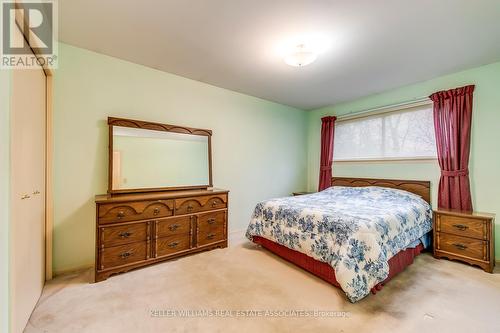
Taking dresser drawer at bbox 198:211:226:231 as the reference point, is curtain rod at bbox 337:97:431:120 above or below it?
above

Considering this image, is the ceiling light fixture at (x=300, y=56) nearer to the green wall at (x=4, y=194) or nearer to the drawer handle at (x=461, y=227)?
the green wall at (x=4, y=194)

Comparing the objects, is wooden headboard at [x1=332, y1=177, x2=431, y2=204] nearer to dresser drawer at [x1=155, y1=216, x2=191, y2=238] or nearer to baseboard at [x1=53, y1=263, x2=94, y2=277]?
dresser drawer at [x1=155, y1=216, x2=191, y2=238]

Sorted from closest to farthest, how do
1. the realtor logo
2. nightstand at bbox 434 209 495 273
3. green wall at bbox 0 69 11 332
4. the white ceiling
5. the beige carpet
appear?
green wall at bbox 0 69 11 332, the realtor logo, the beige carpet, the white ceiling, nightstand at bbox 434 209 495 273

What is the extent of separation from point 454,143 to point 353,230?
220 cm

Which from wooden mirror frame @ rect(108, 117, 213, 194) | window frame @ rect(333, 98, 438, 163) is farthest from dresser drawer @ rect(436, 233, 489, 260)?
wooden mirror frame @ rect(108, 117, 213, 194)

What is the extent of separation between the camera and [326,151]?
4477mm

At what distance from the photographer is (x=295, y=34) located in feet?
7.01

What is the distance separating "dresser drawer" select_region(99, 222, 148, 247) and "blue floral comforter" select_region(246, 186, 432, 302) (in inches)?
55.4

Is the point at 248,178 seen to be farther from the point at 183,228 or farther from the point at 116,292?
the point at 116,292

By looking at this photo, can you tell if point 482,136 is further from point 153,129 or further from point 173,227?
point 153,129

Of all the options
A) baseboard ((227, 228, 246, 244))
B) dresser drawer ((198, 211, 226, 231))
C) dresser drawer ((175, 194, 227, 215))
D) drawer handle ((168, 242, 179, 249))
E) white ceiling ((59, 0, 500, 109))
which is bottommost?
baseboard ((227, 228, 246, 244))

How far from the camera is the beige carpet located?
5.15ft

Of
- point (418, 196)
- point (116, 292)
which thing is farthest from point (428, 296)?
point (116, 292)

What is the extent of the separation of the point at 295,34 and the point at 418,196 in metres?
2.88
